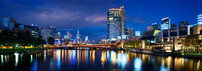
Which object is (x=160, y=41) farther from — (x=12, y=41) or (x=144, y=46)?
(x=12, y=41)

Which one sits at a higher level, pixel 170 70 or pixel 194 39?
pixel 194 39

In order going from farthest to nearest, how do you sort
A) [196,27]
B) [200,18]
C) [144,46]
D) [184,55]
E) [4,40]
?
[144,46] < [200,18] < [196,27] < [4,40] < [184,55]

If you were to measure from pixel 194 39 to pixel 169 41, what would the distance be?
46125mm

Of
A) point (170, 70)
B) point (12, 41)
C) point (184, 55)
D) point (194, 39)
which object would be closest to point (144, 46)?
point (194, 39)

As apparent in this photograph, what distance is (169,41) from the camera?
125m

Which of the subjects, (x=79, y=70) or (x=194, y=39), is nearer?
(x=79, y=70)

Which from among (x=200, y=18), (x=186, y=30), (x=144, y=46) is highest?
(x=200, y=18)

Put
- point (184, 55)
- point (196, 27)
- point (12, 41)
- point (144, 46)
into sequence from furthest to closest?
point (144, 46) < point (196, 27) < point (12, 41) < point (184, 55)

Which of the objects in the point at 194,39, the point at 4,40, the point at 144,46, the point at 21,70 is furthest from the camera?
the point at 144,46

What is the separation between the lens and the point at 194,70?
35281 millimetres

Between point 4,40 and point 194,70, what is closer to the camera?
point 194,70

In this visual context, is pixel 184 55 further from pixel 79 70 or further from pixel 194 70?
pixel 79 70

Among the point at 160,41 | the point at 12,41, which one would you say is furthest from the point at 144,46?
the point at 12,41

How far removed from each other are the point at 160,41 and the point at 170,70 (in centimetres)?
10944
